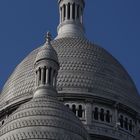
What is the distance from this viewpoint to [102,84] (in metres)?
64.0

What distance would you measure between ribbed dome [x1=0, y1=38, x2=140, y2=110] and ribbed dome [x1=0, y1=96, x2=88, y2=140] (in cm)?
1202

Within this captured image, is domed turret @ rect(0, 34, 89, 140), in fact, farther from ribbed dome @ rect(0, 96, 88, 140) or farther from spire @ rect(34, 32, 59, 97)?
spire @ rect(34, 32, 59, 97)

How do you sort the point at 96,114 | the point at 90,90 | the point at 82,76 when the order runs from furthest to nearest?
1. the point at 82,76
2. the point at 90,90
3. the point at 96,114

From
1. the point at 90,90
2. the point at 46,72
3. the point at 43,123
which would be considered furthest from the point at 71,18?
the point at 43,123

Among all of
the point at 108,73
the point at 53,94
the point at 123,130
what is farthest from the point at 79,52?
the point at 53,94

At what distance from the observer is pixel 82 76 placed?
63781 millimetres

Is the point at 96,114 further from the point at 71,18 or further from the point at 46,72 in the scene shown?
the point at 71,18

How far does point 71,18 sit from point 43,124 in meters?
23.5

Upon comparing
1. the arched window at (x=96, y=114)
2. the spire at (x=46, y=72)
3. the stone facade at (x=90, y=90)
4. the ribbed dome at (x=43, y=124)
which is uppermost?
the stone facade at (x=90, y=90)

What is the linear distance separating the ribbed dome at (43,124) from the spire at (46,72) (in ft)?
4.99

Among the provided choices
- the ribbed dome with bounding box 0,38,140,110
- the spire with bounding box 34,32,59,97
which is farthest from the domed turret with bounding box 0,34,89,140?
the ribbed dome with bounding box 0,38,140,110

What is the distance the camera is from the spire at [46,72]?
52281 millimetres

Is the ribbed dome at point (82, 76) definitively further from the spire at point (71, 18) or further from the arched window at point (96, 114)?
the spire at point (71, 18)

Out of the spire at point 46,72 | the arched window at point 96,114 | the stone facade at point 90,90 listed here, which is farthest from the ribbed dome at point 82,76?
the spire at point 46,72
